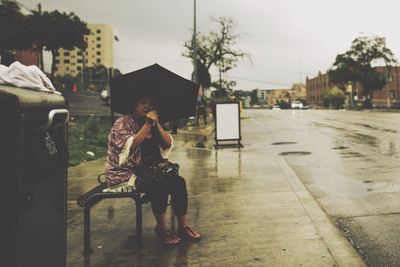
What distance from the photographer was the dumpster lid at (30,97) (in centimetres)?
221

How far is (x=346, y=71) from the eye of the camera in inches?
2943

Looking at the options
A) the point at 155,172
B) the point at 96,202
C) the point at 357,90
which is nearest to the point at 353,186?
the point at 155,172

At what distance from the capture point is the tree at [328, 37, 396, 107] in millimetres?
70938

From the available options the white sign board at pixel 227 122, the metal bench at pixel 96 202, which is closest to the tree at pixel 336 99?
the white sign board at pixel 227 122

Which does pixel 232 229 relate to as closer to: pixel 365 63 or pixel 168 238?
pixel 168 238

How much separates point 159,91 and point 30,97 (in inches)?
93.5

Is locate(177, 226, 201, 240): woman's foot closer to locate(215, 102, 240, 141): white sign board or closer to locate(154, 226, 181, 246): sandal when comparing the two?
locate(154, 226, 181, 246): sandal

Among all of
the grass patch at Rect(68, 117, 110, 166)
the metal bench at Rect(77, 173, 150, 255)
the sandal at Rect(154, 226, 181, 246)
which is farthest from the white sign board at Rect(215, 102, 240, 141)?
the metal bench at Rect(77, 173, 150, 255)

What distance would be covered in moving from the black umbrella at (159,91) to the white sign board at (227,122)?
8.08 m

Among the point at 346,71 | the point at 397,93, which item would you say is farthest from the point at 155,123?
the point at 397,93

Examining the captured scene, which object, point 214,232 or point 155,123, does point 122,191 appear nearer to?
point 155,123

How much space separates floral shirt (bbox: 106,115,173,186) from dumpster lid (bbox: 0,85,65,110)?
4.35 ft

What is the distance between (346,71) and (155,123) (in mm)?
75673

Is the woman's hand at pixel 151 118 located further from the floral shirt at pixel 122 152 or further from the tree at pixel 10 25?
the tree at pixel 10 25
